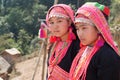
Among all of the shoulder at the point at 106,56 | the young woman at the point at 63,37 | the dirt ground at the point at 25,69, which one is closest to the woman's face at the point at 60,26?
the young woman at the point at 63,37

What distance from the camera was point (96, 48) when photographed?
180cm

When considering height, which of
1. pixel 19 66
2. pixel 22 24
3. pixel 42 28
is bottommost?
pixel 22 24

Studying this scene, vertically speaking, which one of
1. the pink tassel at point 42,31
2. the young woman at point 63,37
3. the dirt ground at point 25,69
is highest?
the young woman at point 63,37

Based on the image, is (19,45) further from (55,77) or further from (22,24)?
(55,77)

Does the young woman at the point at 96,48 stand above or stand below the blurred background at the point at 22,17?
above

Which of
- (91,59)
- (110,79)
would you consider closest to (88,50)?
(91,59)

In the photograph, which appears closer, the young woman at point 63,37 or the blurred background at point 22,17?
the young woman at point 63,37

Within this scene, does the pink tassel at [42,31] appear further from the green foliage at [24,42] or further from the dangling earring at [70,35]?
the green foliage at [24,42]

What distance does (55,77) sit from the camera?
2.22 meters

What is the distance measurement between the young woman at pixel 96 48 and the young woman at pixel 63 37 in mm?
300

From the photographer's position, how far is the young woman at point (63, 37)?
2.18 metres

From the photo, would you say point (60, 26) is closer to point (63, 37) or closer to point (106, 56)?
point (63, 37)

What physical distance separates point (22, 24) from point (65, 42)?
1109 inches

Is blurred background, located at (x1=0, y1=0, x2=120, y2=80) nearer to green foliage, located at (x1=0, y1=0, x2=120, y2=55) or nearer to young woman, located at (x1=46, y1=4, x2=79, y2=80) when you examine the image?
green foliage, located at (x1=0, y1=0, x2=120, y2=55)
